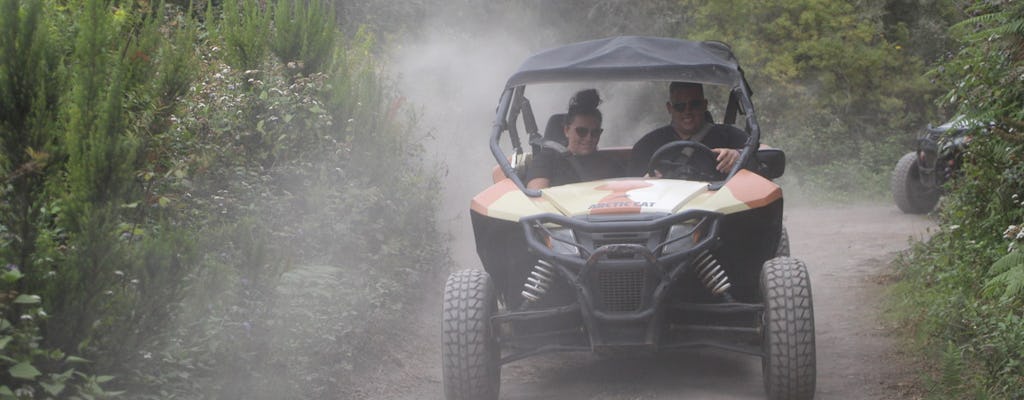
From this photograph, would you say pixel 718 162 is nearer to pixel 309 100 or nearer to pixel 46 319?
pixel 309 100

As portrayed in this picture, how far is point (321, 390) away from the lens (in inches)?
255

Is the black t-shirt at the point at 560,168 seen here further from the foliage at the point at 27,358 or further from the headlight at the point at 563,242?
the foliage at the point at 27,358

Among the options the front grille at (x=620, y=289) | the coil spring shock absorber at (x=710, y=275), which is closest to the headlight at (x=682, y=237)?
the coil spring shock absorber at (x=710, y=275)

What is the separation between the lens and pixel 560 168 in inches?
303

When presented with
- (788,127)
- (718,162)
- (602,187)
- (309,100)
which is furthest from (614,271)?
(788,127)

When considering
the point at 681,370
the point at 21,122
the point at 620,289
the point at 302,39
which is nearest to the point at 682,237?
the point at 620,289

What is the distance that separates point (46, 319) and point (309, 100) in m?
4.41

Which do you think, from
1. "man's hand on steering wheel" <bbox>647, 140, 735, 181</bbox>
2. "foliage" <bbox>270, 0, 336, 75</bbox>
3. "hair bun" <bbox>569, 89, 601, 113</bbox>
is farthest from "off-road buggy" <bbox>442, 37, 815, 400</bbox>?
"foliage" <bbox>270, 0, 336, 75</bbox>

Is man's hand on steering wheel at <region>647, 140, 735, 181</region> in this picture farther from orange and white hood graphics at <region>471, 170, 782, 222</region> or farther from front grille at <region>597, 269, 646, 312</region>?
front grille at <region>597, 269, 646, 312</region>

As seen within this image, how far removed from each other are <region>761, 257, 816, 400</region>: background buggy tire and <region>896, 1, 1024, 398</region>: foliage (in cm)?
68

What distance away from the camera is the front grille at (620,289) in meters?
6.02

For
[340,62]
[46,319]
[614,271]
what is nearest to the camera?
[46,319]

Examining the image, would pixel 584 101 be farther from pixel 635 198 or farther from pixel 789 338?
pixel 789 338

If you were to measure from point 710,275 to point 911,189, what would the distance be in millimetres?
9684
